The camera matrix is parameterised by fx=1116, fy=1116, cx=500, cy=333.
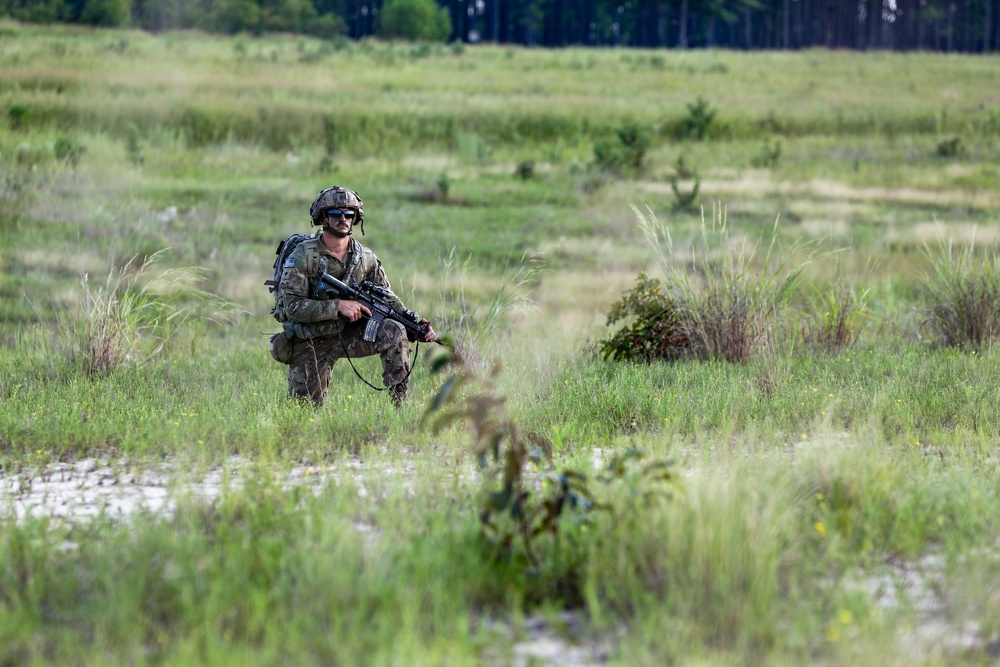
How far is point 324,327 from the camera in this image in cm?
645

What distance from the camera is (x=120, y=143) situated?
18969 mm

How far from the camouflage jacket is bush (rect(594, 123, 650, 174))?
13.3 metres

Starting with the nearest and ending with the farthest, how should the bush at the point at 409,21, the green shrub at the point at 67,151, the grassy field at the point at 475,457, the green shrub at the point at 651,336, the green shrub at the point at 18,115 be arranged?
the grassy field at the point at 475,457 → the green shrub at the point at 651,336 → the green shrub at the point at 67,151 → the green shrub at the point at 18,115 → the bush at the point at 409,21

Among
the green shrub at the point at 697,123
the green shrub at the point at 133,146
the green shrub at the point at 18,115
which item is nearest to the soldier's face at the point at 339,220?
the green shrub at the point at 133,146

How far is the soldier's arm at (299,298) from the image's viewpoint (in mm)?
6203

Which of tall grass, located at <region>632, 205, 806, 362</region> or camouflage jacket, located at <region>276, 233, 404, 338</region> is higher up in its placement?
camouflage jacket, located at <region>276, 233, 404, 338</region>

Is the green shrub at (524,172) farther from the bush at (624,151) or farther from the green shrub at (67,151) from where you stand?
the green shrub at (67,151)

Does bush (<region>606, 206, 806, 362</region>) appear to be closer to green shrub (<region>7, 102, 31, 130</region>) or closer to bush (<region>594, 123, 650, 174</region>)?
bush (<region>594, 123, 650, 174</region>)

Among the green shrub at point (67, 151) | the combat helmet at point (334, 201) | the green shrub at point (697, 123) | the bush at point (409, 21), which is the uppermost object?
the bush at point (409, 21)

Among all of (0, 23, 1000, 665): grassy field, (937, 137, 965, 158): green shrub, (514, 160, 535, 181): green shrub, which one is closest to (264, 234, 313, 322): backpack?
(0, 23, 1000, 665): grassy field

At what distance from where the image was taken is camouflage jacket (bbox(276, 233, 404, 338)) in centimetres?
622

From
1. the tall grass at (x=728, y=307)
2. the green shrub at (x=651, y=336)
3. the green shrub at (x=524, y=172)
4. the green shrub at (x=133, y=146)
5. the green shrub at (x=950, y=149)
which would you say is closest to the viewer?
the tall grass at (x=728, y=307)

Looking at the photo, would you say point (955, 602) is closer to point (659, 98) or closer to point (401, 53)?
point (659, 98)

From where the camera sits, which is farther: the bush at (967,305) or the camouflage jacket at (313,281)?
the bush at (967,305)
